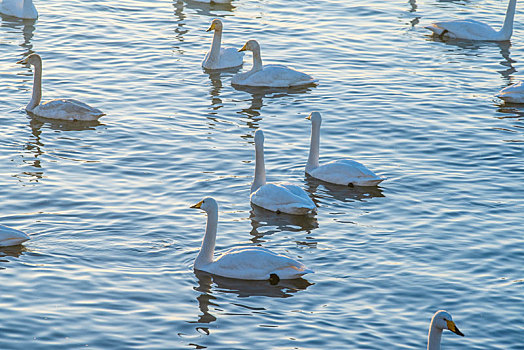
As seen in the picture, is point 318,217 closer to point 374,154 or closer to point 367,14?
point 374,154

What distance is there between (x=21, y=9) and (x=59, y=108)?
815 cm

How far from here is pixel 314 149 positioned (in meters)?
15.4

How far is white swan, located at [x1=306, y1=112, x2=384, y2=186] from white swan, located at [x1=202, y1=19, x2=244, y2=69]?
20.6 ft

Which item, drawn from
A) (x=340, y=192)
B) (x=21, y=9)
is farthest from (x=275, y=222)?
(x=21, y=9)

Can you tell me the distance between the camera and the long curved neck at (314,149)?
50.3 ft

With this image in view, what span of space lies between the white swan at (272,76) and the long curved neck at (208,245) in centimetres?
829

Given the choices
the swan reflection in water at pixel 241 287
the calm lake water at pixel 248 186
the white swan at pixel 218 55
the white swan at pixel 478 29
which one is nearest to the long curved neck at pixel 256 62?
the calm lake water at pixel 248 186

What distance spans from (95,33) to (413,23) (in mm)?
8597

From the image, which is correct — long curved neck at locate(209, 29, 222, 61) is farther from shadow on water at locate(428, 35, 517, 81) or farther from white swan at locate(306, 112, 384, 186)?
white swan at locate(306, 112, 384, 186)

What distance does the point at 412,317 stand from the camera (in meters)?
10.8

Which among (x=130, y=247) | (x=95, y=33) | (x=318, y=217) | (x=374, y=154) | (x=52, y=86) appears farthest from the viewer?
(x=95, y=33)

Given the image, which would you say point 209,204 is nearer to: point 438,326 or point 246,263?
point 246,263

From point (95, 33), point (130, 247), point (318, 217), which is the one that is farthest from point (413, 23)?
point (130, 247)

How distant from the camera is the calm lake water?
35.5 feet
